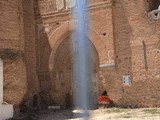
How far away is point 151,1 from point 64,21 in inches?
162

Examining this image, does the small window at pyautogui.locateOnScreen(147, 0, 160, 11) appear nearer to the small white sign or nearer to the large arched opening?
the small white sign

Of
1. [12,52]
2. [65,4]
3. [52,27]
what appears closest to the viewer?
[12,52]

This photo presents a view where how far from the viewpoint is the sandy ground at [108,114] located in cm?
1328

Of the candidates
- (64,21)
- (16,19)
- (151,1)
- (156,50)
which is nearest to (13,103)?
(16,19)

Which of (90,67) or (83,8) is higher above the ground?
(83,8)

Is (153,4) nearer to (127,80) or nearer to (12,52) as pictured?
(127,80)

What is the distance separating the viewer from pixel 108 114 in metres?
14.6

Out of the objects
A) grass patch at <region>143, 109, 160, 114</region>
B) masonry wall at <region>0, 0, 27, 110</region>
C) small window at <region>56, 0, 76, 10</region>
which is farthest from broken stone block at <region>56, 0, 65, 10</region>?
grass patch at <region>143, 109, 160, 114</region>

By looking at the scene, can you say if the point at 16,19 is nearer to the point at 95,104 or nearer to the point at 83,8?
the point at 83,8

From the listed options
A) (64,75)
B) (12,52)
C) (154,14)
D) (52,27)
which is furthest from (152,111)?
(52,27)

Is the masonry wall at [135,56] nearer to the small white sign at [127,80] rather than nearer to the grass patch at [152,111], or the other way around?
the small white sign at [127,80]

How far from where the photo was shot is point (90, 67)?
58.7 ft

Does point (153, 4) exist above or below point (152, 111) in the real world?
above

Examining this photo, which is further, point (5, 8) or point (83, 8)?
point (83, 8)
